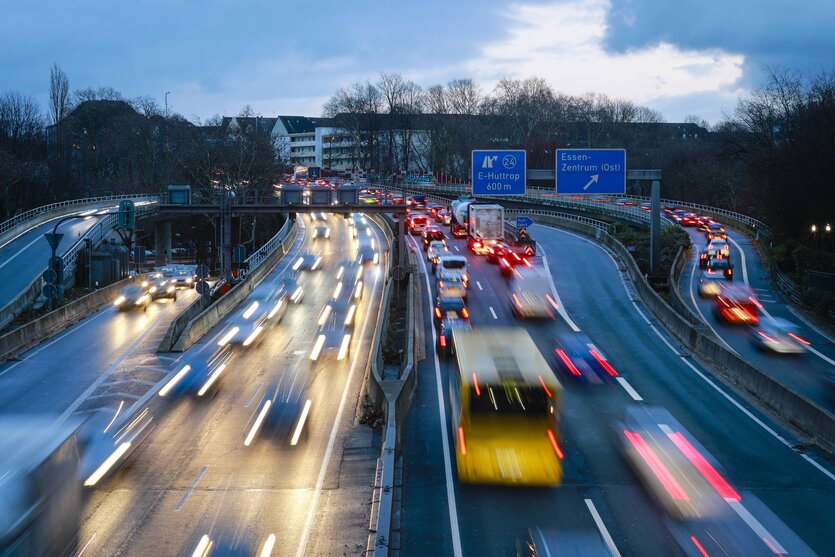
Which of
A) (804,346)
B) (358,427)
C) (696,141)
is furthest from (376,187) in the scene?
(358,427)

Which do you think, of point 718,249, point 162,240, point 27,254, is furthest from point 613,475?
point 162,240

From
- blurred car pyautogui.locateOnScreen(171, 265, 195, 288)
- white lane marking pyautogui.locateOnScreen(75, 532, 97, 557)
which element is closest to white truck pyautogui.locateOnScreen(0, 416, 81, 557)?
white lane marking pyautogui.locateOnScreen(75, 532, 97, 557)

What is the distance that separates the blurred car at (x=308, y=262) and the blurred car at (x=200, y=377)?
26369mm

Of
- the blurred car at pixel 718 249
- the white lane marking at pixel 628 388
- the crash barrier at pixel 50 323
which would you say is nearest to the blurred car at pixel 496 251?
the blurred car at pixel 718 249

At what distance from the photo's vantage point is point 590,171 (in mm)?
45625

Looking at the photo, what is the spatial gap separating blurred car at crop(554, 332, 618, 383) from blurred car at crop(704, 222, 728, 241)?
38303mm

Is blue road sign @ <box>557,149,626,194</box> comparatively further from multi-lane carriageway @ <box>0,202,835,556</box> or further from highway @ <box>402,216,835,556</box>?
highway @ <box>402,216,835,556</box>

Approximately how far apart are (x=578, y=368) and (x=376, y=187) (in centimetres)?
11040

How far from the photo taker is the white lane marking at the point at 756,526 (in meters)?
14.5

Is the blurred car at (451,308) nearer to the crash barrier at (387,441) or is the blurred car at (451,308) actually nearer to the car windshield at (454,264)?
the crash barrier at (387,441)

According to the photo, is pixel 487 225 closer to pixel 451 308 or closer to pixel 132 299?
pixel 451 308

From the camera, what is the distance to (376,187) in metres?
138

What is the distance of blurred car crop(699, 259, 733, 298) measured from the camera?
1832 inches

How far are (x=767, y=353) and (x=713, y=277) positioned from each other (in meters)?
17.3
